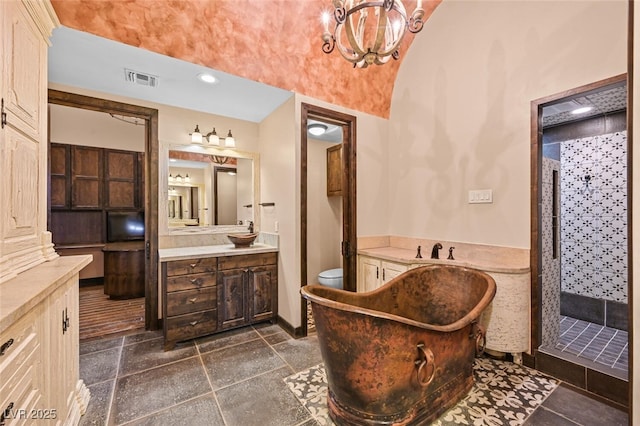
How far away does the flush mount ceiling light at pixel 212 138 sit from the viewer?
3021 millimetres

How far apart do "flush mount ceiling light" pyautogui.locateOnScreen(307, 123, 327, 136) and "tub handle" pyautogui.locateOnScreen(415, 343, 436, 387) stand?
3085mm

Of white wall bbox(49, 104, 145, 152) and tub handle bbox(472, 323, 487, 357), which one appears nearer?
tub handle bbox(472, 323, 487, 357)

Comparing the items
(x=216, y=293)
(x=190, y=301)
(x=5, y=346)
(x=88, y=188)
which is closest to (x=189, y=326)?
(x=190, y=301)

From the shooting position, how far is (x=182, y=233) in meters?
3.03

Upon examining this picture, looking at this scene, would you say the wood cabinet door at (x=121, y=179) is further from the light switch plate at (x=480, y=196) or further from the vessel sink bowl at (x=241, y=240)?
the light switch plate at (x=480, y=196)

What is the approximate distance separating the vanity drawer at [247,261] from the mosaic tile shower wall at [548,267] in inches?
103

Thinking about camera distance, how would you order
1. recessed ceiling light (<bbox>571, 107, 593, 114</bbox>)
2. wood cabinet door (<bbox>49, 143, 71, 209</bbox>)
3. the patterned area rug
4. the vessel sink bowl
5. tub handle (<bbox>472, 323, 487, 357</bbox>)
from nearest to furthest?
the patterned area rug, tub handle (<bbox>472, 323, 487, 357</bbox>), recessed ceiling light (<bbox>571, 107, 593, 114</bbox>), the vessel sink bowl, wood cabinet door (<bbox>49, 143, 71, 209</bbox>)

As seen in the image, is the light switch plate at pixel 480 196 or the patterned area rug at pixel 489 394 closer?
the patterned area rug at pixel 489 394

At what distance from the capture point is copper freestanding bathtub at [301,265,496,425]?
1403 millimetres

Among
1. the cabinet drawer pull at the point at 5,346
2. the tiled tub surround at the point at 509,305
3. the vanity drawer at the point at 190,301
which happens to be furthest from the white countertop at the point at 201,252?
the tiled tub surround at the point at 509,305

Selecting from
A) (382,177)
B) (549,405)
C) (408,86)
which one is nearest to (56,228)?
(382,177)

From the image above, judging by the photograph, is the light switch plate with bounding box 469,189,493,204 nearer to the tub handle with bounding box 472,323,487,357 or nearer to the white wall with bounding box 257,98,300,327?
the tub handle with bounding box 472,323,487,357

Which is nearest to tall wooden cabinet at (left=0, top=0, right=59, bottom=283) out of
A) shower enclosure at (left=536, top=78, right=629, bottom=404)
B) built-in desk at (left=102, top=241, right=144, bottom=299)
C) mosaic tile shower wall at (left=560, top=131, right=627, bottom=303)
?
built-in desk at (left=102, top=241, right=144, bottom=299)

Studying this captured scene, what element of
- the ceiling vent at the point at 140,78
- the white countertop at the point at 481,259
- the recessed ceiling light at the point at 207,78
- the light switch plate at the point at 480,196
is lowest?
the white countertop at the point at 481,259
